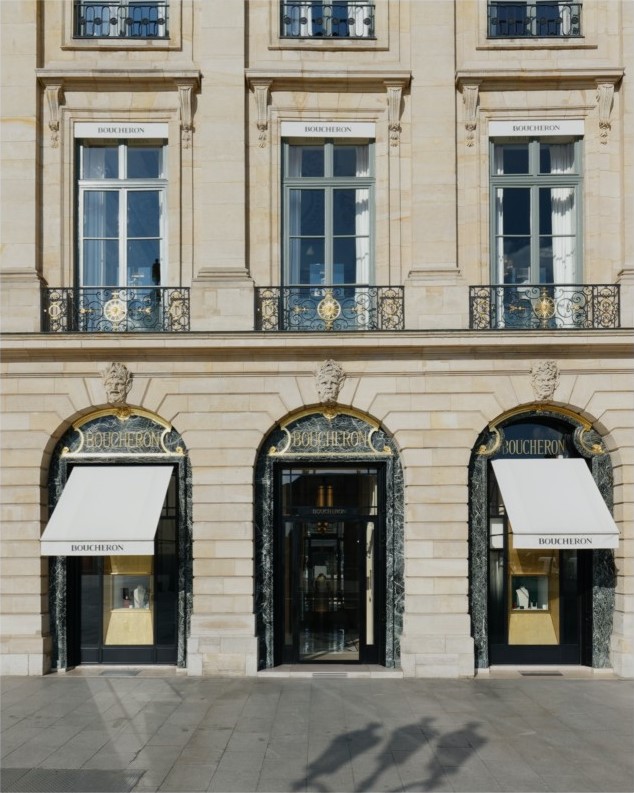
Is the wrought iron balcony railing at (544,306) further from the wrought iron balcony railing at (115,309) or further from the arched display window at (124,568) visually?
the arched display window at (124,568)

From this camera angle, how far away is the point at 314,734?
33.5 ft

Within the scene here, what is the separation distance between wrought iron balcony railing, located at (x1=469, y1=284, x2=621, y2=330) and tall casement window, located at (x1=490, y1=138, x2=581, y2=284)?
324 millimetres

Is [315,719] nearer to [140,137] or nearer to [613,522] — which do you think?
[613,522]

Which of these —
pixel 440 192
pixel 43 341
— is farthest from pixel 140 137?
pixel 440 192

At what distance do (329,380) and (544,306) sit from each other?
387 cm

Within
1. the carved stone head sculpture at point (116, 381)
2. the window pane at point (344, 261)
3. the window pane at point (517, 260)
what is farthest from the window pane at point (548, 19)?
the carved stone head sculpture at point (116, 381)

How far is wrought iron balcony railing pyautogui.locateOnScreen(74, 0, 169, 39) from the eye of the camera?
14.6 metres

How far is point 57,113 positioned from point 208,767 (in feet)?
35.3

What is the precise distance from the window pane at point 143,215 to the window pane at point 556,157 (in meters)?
6.77

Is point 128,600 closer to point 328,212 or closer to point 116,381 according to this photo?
point 116,381

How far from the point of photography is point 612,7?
14352 mm

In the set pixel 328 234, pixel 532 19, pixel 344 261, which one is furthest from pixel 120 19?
pixel 532 19

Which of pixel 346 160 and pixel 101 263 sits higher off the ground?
pixel 346 160

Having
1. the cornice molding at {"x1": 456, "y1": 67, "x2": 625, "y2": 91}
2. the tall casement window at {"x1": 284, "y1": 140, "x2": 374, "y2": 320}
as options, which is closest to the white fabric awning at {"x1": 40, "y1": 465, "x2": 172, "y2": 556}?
the tall casement window at {"x1": 284, "y1": 140, "x2": 374, "y2": 320}
